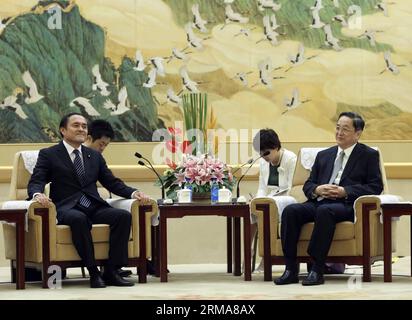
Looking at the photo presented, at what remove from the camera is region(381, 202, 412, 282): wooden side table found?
772 cm

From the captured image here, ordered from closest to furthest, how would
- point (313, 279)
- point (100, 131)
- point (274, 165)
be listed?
point (313, 279), point (100, 131), point (274, 165)

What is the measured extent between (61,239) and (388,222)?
7.25 ft

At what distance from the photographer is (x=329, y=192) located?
25.8 ft

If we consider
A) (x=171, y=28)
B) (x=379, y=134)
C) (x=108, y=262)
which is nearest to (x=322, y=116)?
(x=379, y=134)

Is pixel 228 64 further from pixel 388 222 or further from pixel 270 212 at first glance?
pixel 388 222

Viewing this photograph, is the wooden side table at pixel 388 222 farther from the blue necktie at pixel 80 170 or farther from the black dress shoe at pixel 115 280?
the blue necktie at pixel 80 170

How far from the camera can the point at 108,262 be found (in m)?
7.68

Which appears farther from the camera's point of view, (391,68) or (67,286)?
(391,68)

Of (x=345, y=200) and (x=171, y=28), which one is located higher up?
(x=171, y=28)

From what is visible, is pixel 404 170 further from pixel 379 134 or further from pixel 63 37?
pixel 63 37

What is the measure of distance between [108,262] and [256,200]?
3.58 ft

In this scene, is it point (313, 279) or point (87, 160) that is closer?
point (313, 279)

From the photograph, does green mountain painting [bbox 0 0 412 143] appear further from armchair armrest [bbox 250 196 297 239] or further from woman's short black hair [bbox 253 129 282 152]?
armchair armrest [bbox 250 196 297 239]

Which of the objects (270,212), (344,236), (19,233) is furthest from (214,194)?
(19,233)
